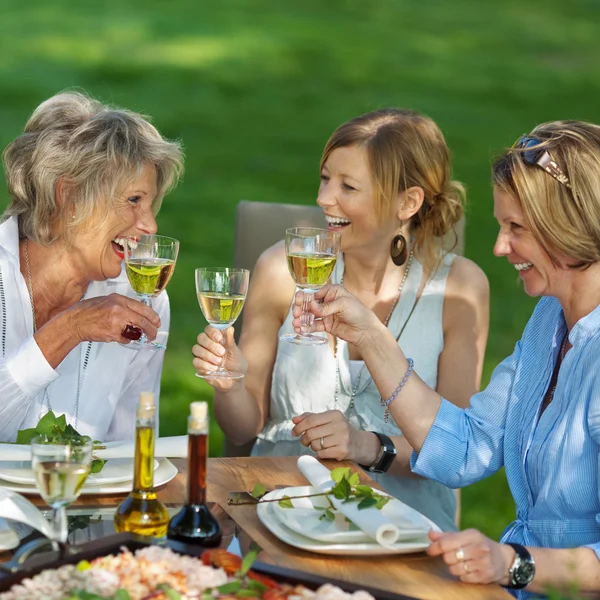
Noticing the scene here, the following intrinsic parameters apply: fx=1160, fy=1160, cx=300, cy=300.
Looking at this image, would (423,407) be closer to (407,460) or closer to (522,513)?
(522,513)

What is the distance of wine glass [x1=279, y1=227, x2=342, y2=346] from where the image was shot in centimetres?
299

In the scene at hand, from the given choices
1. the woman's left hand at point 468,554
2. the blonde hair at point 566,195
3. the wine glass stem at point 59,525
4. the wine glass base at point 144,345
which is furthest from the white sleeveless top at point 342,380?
the wine glass stem at point 59,525

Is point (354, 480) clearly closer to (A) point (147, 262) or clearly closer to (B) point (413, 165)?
(A) point (147, 262)

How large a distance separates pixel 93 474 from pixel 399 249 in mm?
1681

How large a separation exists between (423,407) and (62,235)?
4.10 ft

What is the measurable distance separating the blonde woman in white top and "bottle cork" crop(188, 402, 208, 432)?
5.08 feet

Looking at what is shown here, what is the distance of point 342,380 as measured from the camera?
3.95 metres

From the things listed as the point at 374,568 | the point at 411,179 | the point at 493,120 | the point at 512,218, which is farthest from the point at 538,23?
the point at 374,568

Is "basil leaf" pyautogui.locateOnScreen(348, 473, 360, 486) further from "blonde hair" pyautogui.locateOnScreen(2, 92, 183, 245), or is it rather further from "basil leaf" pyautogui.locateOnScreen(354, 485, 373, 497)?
"blonde hair" pyautogui.locateOnScreen(2, 92, 183, 245)

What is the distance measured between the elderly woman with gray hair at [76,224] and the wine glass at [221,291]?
1.83 ft

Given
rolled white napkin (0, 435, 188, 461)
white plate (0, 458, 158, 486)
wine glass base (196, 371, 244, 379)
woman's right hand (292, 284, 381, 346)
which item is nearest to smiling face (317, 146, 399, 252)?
woman's right hand (292, 284, 381, 346)

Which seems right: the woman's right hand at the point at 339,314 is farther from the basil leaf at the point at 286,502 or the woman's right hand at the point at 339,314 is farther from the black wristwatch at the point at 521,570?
the black wristwatch at the point at 521,570

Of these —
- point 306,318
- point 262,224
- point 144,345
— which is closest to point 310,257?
point 306,318

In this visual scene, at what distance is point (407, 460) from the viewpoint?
12.1ft
